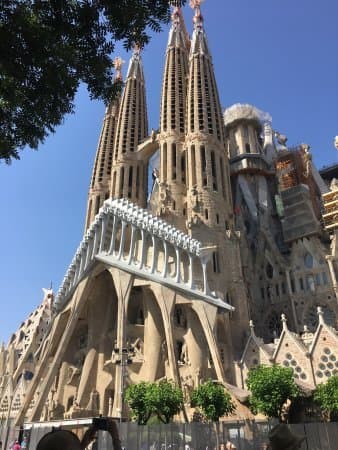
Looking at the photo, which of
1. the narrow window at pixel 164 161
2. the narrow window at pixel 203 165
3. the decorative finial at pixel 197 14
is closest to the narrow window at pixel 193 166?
the narrow window at pixel 203 165

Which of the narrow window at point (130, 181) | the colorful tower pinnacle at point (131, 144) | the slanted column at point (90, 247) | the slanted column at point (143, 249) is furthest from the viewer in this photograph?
the colorful tower pinnacle at point (131, 144)

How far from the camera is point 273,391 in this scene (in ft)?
48.5

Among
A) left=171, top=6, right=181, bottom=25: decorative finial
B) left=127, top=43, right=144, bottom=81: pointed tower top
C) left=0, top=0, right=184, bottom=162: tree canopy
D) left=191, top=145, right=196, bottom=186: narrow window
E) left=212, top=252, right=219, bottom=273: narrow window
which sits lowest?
left=0, top=0, right=184, bottom=162: tree canopy

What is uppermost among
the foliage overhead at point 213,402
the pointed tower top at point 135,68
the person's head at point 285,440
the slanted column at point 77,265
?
the pointed tower top at point 135,68

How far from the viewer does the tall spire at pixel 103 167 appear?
40688 mm

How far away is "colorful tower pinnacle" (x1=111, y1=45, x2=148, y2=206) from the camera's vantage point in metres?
39.4

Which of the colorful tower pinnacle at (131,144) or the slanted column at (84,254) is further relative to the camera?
the colorful tower pinnacle at (131,144)

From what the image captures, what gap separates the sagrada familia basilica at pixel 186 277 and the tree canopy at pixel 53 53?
40.3ft

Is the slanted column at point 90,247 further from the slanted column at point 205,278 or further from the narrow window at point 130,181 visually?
the narrow window at point 130,181

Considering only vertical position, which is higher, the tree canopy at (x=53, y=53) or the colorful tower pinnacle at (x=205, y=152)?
the colorful tower pinnacle at (x=205, y=152)

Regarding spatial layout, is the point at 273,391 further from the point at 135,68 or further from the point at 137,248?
the point at 135,68

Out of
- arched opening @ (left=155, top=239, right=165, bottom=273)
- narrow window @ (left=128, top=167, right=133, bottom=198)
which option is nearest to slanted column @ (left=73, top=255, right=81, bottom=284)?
arched opening @ (left=155, top=239, right=165, bottom=273)

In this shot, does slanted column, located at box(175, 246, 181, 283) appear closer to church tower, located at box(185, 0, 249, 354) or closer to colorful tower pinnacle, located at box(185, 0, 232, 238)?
church tower, located at box(185, 0, 249, 354)

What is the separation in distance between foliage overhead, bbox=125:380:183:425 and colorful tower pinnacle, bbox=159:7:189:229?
16040 millimetres
